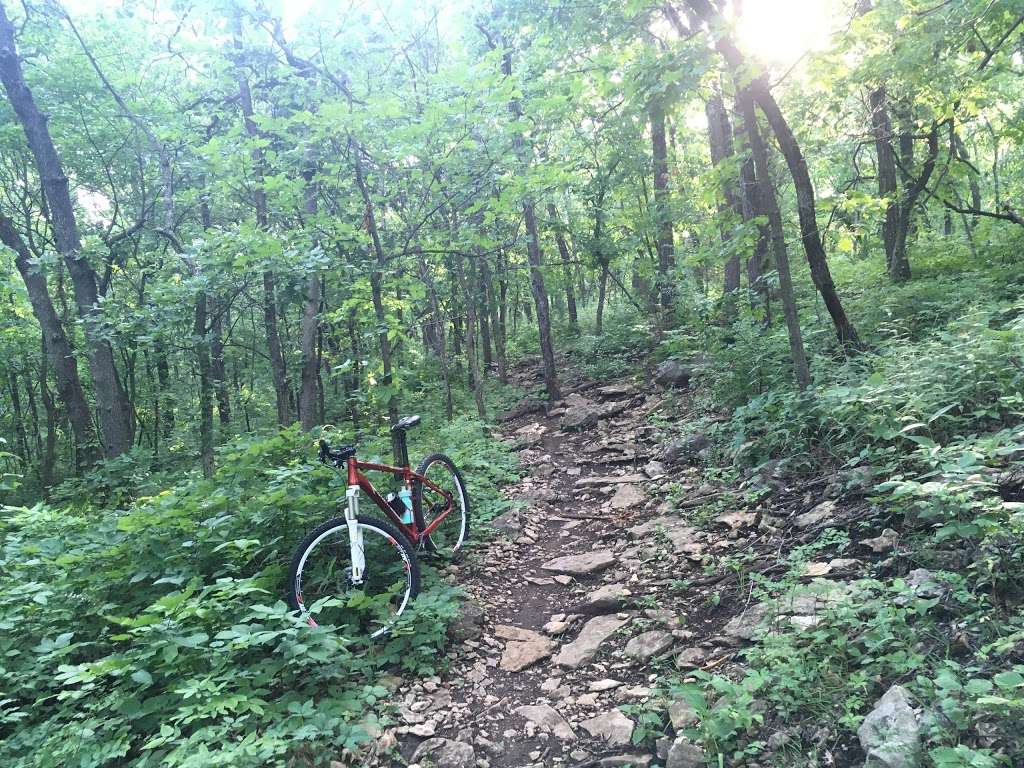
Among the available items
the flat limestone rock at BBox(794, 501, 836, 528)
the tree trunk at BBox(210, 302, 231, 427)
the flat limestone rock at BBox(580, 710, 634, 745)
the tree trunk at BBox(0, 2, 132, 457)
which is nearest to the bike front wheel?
the flat limestone rock at BBox(580, 710, 634, 745)

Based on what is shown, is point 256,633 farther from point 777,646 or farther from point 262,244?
point 262,244

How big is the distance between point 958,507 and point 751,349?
4.58 meters

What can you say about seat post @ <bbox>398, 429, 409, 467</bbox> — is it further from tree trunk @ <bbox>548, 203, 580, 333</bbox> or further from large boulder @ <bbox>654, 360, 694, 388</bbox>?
large boulder @ <bbox>654, 360, 694, 388</bbox>

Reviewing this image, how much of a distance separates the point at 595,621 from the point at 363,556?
5.60 ft

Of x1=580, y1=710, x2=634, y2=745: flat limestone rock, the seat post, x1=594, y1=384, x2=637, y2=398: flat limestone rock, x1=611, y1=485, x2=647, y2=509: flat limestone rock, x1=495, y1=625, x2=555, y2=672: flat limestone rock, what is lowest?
x1=495, y1=625, x2=555, y2=672: flat limestone rock

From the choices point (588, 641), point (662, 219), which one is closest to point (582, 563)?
point (588, 641)

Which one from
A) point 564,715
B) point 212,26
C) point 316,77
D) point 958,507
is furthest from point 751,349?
point 212,26

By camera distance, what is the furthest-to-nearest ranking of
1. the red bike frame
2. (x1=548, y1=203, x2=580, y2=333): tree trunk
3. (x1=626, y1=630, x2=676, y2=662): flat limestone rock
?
1. (x1=548, y1=203, x2=580, y2=333): tree trunk
2. the red bike frame
3. (x1=626, y1=630, x2=676, y2=662): flat limestone rock

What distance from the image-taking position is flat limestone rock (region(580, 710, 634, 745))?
286 cm

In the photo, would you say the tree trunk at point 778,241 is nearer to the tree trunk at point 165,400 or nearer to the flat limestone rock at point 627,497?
the flat limestone rock at point 627,497

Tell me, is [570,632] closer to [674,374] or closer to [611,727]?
[611,727]

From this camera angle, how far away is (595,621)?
13.3ft

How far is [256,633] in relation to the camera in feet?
10.4

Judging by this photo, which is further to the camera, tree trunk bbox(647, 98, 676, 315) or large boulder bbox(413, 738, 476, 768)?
tree trunk bbox(647, 98, 676, 315)
